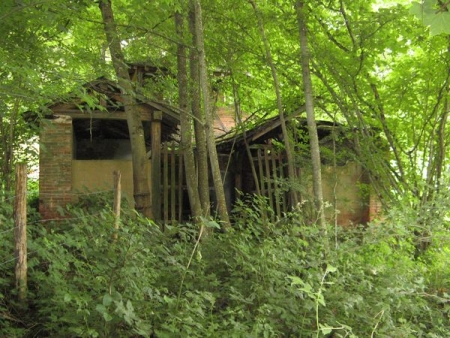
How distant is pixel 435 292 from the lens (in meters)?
6.83

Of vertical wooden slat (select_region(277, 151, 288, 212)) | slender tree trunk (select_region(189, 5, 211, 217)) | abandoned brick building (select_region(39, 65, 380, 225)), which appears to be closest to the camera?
slender tree trunk (select_region(189, 5, 211, 217))

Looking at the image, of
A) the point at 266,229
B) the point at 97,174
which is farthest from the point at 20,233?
the point at 97,174

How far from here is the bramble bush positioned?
168 inches

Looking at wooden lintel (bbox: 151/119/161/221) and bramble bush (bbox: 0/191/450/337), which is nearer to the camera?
bramble bush (bbox: 0/191/450/337)

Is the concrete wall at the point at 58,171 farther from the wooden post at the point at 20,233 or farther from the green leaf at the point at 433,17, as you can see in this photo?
the green leaf at the point at 433,17

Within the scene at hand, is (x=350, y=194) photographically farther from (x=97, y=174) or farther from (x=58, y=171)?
(x=58, y=171)

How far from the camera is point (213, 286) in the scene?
5402mm

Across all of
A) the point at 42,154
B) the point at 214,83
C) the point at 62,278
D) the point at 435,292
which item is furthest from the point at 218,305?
the point at 42,154

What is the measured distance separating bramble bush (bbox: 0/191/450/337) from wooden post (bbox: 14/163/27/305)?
12 cm

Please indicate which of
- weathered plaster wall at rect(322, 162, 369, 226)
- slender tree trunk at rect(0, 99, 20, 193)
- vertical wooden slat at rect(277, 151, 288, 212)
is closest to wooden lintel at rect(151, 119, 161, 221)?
vertical wooden slat at rect(277, 151, 288, 212)

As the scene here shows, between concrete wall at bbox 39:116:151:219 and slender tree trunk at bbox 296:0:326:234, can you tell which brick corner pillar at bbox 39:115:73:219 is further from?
slender tree trunk at bbox 296:0:326:234

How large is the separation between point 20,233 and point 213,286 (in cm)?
193

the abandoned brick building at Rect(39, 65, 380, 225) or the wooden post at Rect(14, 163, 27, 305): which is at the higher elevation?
the abandoned brick building at Rect(39, 65, 380, 225)

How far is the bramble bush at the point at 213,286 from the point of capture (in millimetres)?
4262
